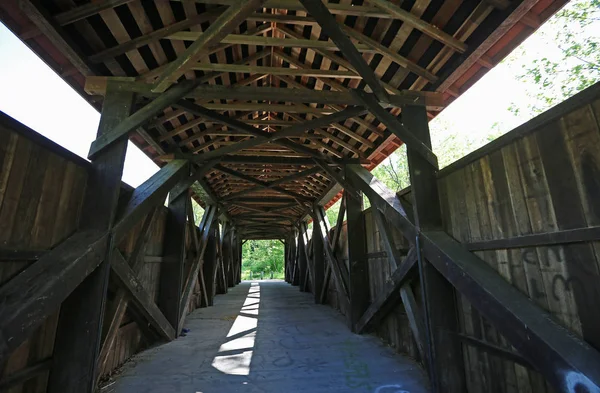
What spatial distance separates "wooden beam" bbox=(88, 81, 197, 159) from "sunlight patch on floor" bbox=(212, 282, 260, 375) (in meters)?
A: 2.91

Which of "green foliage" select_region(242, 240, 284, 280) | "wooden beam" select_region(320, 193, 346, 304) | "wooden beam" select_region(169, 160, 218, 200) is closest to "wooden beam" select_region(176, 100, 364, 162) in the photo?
"wooden beam" select_region(169, 160, 218, 200)

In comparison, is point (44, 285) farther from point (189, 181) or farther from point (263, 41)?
point (189, 181)

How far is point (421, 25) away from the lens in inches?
114

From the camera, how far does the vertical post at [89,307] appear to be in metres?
2.55

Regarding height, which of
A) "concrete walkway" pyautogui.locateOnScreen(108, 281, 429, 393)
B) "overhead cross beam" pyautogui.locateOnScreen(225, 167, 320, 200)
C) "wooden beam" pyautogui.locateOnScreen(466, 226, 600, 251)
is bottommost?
"concrete walkway" pyautogui.locateOnScreen(108, 281, 429, 393)

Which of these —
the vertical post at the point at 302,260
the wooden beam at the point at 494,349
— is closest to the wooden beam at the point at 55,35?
the wooden beam at the point at 494,349

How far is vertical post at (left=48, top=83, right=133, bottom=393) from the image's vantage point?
2549mm

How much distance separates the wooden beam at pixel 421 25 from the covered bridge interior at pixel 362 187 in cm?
2

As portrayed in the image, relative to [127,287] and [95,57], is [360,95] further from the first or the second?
[127,287]

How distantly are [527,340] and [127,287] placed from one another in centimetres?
381

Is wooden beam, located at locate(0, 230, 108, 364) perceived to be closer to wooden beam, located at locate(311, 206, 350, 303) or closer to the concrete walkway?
the concrete walkway

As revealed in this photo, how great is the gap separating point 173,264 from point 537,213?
5.13 m

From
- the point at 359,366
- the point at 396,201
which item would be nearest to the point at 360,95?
the point at 396,201

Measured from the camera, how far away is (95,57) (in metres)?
3.03
